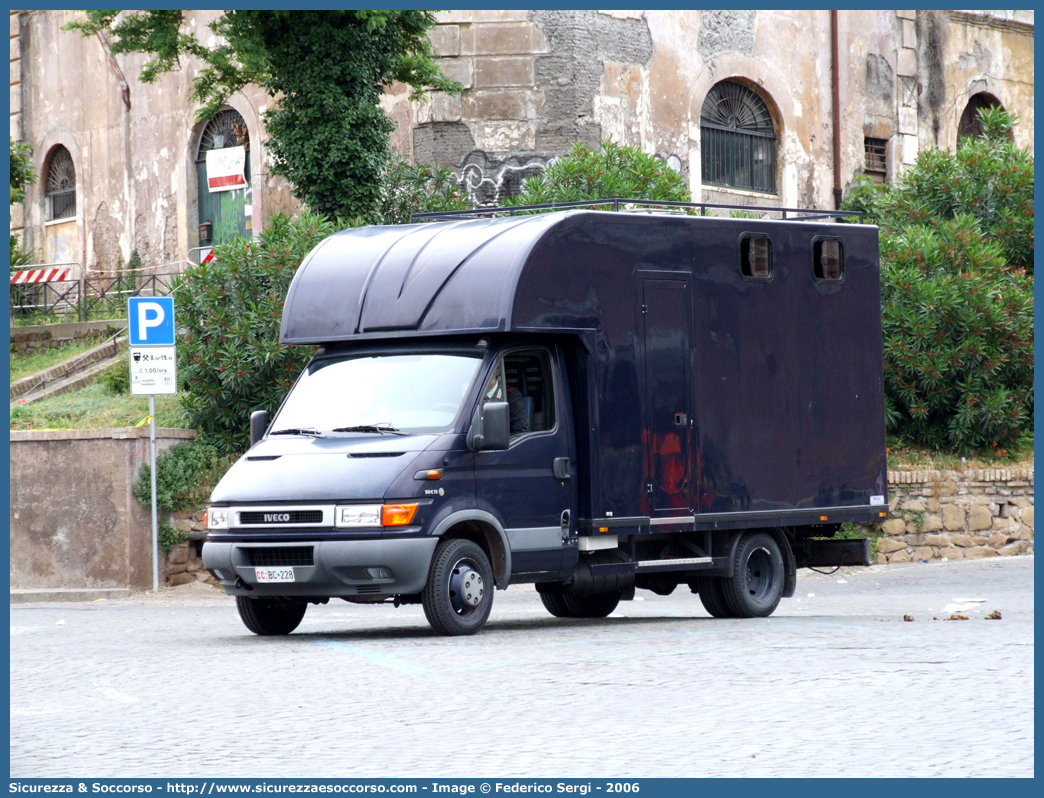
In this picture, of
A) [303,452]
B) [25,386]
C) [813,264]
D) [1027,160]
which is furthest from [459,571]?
[1027,160]

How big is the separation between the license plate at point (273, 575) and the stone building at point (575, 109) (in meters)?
16.2

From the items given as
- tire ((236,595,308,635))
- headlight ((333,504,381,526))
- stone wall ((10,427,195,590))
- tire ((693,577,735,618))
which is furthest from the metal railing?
headlight ((333,504,381,526))

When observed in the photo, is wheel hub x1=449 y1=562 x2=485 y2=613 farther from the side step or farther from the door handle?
the side step

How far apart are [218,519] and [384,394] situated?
1530 millimetres

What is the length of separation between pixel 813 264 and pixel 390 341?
396 centimetres

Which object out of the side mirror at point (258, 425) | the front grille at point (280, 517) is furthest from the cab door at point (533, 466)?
the side mirror at point (258, 425)

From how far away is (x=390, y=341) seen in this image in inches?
509

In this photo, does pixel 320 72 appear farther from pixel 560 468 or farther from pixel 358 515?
pixel 358 515

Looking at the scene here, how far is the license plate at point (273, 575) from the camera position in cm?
1195

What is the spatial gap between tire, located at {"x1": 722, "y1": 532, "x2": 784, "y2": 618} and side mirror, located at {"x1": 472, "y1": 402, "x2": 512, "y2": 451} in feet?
9.58

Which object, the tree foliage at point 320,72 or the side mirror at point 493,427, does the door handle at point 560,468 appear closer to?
the side mirror at point 493,427

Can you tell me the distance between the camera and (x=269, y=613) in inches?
515

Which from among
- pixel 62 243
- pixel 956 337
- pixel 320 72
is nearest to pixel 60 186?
A: pixel 62 243
